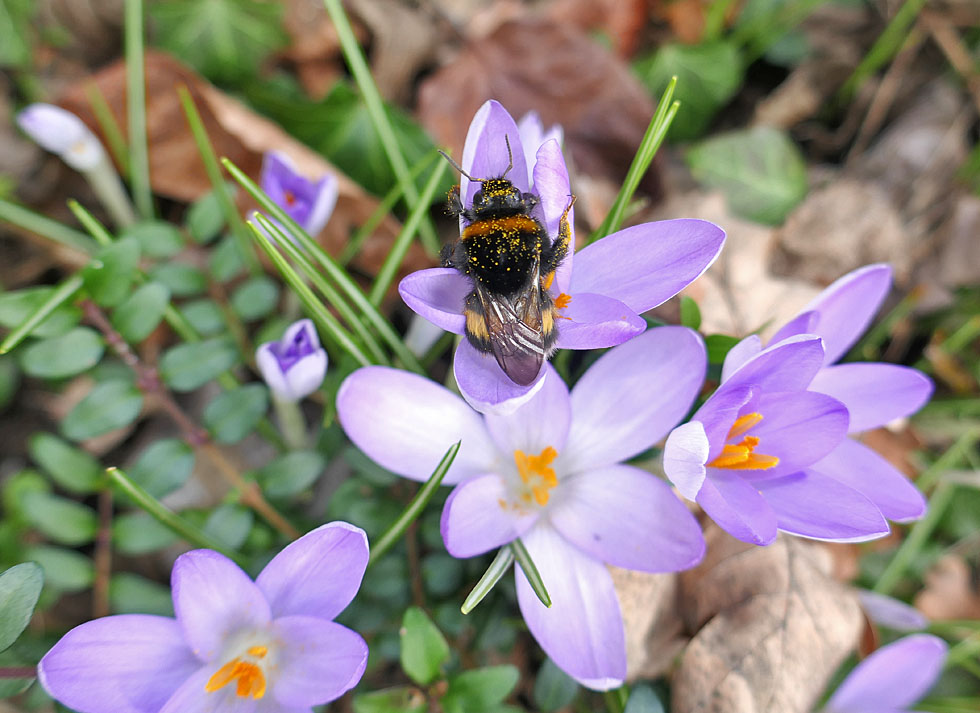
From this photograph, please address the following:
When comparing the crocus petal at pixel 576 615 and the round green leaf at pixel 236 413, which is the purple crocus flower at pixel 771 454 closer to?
the crocus petal at pixel 576 615

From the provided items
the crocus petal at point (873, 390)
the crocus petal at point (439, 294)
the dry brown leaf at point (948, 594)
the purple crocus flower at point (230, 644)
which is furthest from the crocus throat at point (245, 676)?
the dry brown leaf at point (948, 594)

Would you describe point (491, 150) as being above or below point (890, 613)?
above

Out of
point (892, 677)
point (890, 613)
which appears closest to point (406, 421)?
point (892, 677)

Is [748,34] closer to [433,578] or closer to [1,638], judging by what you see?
[433,578]

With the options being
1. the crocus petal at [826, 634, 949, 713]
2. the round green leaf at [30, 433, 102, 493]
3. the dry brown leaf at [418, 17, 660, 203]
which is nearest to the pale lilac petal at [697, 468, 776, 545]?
the crocus petal at [826, 634, 949, 713]

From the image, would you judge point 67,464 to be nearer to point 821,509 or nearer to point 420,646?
point 420,646

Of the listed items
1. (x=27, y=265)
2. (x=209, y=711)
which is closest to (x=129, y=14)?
(x=27, y=265)
